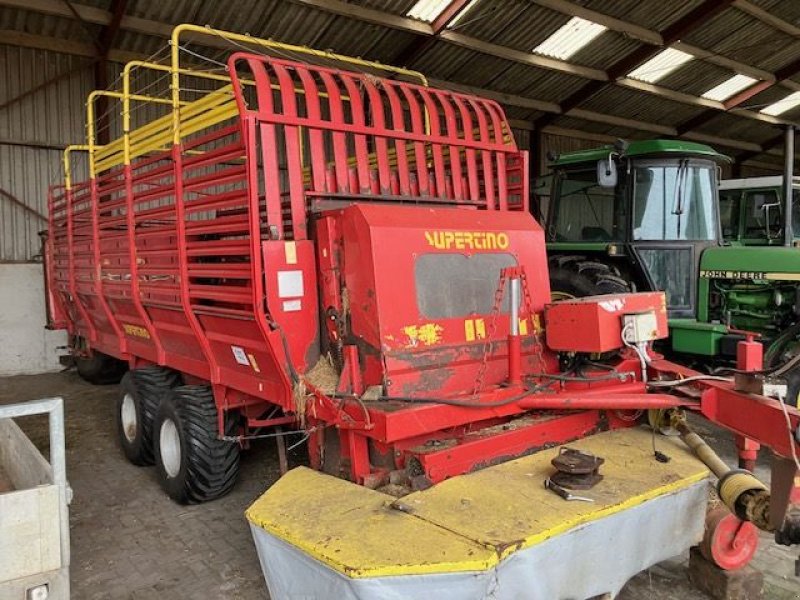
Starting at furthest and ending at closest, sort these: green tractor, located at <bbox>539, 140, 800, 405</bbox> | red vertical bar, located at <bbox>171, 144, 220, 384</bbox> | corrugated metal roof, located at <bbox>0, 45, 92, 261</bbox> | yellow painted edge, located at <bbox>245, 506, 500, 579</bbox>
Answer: corrugated metal roof, located at <bbox>0, 45, 92, 261</bbox>, green tractor, located at <bbox>539, 140, 800, 405</bbox>, red vertical bar, located at <bbox>171, 144, 220, 384</bbox>, yellow painted edge, located at <bbox>245, 506, 500, 579</bbox>

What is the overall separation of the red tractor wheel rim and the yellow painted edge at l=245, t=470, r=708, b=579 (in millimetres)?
436

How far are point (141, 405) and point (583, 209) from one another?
4482 mm

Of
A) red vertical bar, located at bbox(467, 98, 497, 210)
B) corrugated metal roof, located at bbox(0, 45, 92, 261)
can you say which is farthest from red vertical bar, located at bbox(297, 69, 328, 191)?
corrugated metal roof, located at bbox(0, 45, 92, 261)

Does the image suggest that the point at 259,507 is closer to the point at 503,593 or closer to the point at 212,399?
the point at 503,593

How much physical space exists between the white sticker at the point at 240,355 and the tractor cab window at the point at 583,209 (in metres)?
4.07

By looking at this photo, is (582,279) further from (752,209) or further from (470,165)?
(752,209)

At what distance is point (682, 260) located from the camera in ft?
20.0

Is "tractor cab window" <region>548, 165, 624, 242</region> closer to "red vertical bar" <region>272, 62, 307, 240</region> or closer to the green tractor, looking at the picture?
the green tractor

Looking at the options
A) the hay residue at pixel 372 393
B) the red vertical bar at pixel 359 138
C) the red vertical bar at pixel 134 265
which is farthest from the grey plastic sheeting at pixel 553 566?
the red vertical bar at pixel 134 265

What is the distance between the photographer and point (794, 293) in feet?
18.8

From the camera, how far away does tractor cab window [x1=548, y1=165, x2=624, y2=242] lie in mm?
6283

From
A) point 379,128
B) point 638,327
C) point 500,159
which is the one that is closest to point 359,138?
point 379,128

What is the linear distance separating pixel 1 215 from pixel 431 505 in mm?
9092

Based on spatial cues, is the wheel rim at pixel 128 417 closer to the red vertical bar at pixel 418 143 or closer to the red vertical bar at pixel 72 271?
the red vertical bar at pixel 72 271
